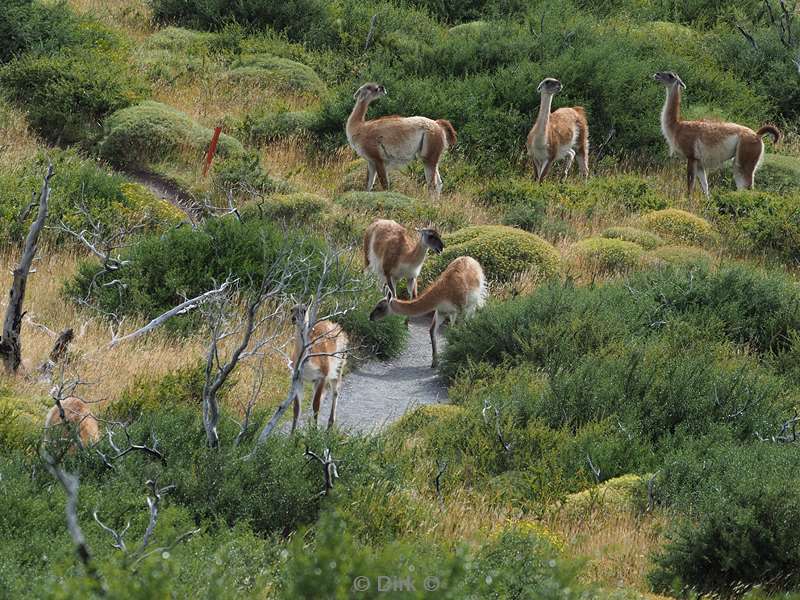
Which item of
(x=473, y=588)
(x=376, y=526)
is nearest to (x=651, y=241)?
(x=376, y=526)

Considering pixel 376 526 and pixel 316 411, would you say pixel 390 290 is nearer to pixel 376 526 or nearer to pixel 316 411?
pixel 316 411

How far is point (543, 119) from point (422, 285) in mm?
5783

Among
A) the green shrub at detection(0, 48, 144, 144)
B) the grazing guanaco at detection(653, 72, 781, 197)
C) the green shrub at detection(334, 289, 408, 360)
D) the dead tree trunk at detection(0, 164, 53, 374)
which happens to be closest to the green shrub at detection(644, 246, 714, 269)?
the grazing guanaco at detection(653, 72, 781, 197)

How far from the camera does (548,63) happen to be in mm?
26234

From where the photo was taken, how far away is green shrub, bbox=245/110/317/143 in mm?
23703

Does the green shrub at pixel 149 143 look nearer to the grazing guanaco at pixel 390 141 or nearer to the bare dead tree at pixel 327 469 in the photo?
the grazing guanaco at pixel 390 141

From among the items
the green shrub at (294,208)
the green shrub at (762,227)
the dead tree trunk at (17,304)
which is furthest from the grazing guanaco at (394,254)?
the green shrub at (762,227)

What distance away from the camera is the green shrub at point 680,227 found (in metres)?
20.2

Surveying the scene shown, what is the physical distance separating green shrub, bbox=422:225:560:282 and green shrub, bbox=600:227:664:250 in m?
1.67

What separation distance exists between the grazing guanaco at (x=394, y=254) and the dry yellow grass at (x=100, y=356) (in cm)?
179

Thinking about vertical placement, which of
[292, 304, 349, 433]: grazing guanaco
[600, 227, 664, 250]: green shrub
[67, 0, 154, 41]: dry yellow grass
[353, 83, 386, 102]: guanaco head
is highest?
[292, 304, 349, 433]: grazing guanaco

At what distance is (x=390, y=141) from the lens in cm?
2091

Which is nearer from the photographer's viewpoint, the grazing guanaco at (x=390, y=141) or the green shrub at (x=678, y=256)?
the green shrub at (x=678, y=256)

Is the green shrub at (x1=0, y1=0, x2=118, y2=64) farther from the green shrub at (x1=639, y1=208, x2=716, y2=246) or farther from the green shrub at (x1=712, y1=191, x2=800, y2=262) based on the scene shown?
the green shrub at (x1=712, y1=191, x2=800, y2=262)
